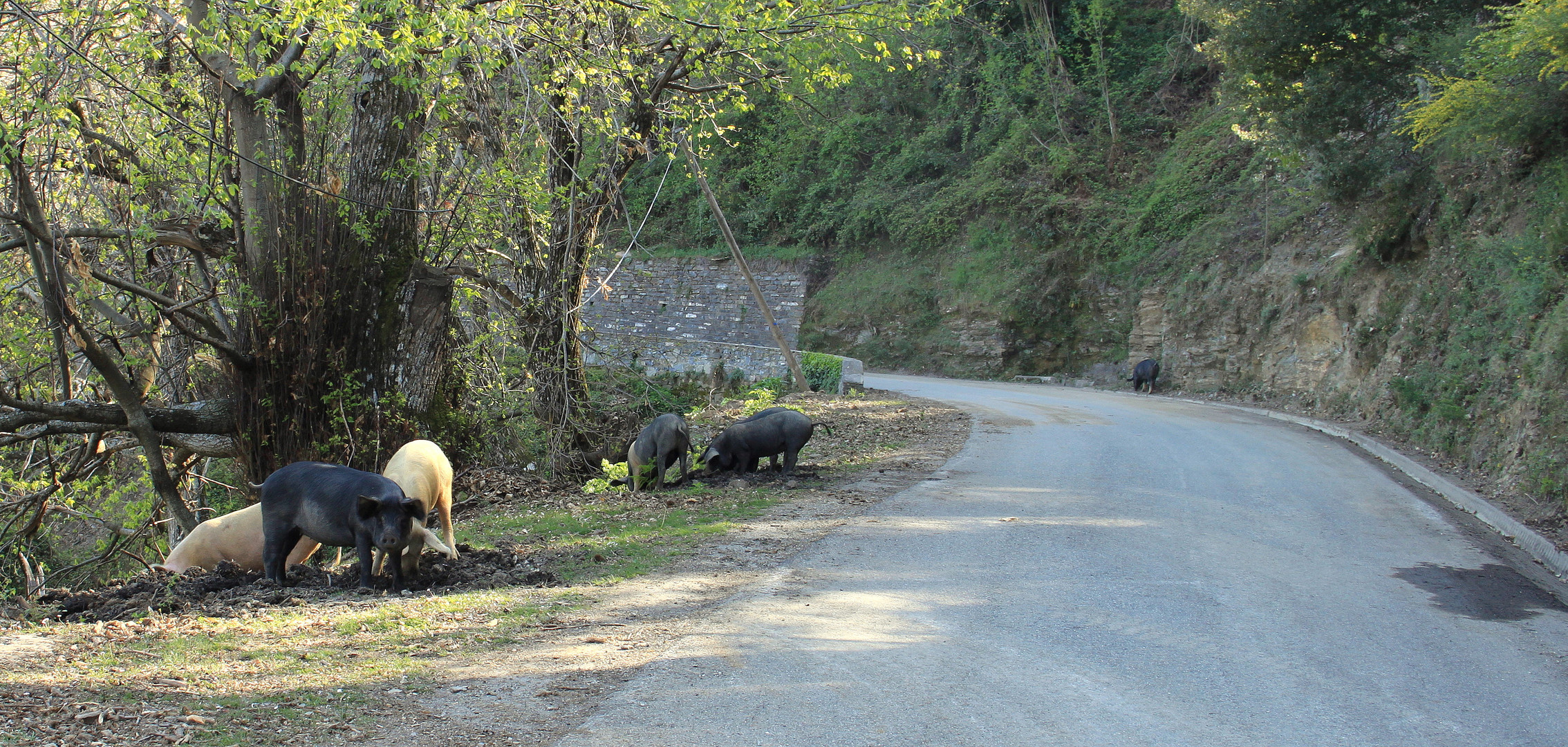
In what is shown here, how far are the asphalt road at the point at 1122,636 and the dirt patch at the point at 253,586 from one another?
1.80 metres

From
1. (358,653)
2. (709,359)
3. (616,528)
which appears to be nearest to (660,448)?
(616,528)

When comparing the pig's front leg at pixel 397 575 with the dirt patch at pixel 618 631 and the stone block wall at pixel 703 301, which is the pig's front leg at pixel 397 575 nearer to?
the dirt patch at pixel 618 631

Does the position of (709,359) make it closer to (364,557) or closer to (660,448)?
(660,448)

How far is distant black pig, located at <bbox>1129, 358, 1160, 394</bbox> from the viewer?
2553 cm

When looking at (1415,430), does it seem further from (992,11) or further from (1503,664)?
(992,11)

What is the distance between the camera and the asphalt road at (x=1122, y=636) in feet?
14.7

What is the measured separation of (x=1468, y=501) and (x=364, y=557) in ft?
36.2

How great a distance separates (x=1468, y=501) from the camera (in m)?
10.5

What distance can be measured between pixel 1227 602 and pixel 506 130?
10.5 m

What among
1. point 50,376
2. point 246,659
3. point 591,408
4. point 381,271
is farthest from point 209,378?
point 246,659

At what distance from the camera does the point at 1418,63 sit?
17219 mm

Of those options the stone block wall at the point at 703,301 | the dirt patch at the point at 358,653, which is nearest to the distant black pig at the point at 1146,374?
the stone block wall at the point at 703,301

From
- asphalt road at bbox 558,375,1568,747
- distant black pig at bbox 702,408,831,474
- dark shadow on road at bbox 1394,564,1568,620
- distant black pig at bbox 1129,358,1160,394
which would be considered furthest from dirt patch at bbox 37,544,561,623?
distant black pig at bbox 1129,358,1160,394

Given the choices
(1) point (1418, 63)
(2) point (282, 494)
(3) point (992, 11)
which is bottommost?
(2) point (282, 494)
